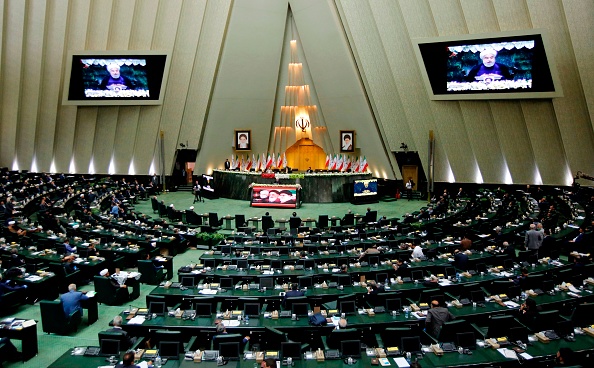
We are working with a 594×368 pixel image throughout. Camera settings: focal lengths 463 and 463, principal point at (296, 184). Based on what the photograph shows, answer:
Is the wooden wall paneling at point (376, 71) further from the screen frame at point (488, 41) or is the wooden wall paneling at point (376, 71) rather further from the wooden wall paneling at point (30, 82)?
the wooden wall paneling at point (30, 82)

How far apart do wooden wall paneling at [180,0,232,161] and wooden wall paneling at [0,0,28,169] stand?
38.6 feet

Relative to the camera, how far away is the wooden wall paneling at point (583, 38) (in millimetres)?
23120

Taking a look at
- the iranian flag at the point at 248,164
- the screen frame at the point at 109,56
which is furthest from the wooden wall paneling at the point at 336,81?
the screen frame at the point at 109,56

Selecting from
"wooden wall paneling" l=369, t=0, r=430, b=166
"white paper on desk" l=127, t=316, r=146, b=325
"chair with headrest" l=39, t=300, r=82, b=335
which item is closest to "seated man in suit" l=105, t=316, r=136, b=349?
"white paper on desk" l=127, t=316, r=146, b=325

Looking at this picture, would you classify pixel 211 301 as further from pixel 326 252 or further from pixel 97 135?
pixel 97 135

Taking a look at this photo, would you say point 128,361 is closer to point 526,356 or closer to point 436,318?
point 436,318

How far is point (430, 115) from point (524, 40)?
24.2 ft

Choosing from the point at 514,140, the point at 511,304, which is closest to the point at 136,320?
the point at 511,304

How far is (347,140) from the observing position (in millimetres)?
35250

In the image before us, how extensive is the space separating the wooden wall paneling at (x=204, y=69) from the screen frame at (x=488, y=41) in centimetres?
1293

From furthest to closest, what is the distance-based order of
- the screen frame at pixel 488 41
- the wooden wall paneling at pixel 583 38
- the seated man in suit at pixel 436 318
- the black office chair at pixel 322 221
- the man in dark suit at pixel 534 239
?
the screen frame at pixel 488 41, the wooden wall paneling at pixel 583 38, the black office chair at pixel 322 221, the man in dark suit at pixel 534 239, the seated man in suit at pixel 436 318

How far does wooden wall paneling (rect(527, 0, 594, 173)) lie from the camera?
2453 cm

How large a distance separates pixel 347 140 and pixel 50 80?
2231 centimetres

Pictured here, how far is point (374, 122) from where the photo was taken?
33.1m
